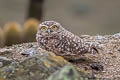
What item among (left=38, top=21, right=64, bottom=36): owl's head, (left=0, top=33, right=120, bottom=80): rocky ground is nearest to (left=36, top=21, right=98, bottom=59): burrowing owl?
(left=38, top=21, right=64, bottom=36): owl's head

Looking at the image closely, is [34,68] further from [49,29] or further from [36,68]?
[49,29]

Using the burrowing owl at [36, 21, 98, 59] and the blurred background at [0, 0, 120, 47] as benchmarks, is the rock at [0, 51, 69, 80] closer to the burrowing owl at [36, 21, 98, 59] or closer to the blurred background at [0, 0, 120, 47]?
the burrowing owl at [36, 21, 98, 59]

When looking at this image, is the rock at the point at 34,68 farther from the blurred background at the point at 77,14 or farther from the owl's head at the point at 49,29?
the blurred background at the point at 77,14

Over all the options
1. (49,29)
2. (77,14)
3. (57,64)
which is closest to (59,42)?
(49,29)

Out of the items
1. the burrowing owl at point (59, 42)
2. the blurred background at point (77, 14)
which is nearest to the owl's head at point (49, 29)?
the burrowing owl at point (59, 42)

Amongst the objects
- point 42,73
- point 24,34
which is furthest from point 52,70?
point 24,34

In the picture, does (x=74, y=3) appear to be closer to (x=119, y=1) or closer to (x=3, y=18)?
(x=119, y=1)
